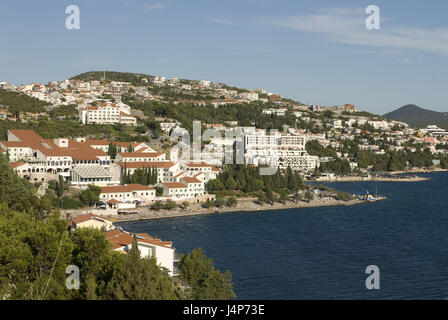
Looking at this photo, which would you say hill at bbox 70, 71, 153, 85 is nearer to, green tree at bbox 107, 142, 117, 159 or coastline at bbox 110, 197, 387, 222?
green tree at bbox 107, 142, 117, 159

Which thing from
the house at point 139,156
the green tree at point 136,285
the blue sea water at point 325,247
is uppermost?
the house at point 139,156

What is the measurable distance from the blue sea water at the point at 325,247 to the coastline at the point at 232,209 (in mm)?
602

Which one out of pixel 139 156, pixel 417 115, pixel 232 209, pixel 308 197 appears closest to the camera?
pixel 232 209

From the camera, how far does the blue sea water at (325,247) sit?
10867 mm

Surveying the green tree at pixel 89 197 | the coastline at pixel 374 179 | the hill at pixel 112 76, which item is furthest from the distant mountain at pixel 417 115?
the green tree at pixel 89 197

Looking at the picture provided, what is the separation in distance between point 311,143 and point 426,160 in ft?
37.1

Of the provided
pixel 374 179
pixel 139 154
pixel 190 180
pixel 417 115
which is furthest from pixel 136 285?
pixel 417 115

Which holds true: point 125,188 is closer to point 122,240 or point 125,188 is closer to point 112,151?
point 112,151

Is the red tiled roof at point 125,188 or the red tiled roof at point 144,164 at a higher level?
the red tiled roof at point 144,164

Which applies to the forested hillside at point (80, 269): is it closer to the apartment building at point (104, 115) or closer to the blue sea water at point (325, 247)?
the blue sea water at point (325, 247)

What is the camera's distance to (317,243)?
15.4 m

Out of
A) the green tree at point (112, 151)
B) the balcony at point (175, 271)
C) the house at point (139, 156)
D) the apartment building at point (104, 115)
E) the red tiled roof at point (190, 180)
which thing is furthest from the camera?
the apartment building at point (104, 115)

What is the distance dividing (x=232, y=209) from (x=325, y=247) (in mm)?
7089

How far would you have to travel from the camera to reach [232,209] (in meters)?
21.4
